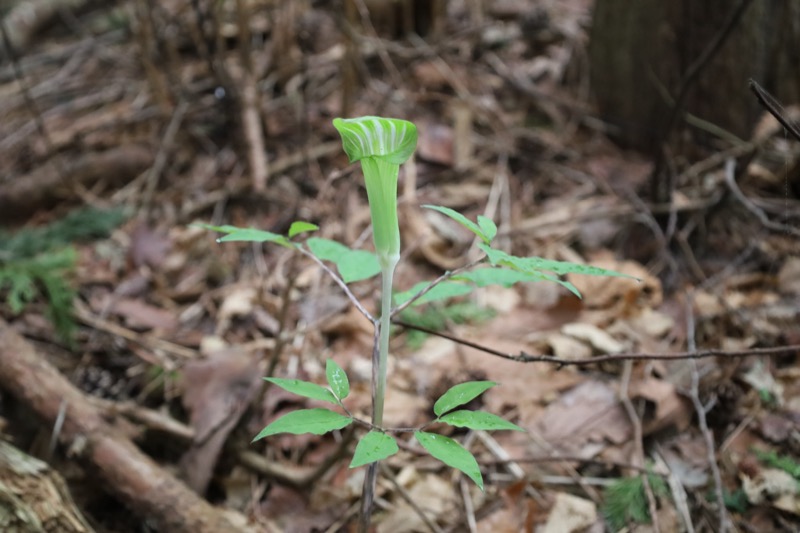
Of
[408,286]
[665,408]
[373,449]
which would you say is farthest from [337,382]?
[408,286]

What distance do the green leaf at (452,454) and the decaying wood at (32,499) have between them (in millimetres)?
1026

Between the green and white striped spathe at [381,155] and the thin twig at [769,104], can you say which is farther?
the thin twig at [769,104]

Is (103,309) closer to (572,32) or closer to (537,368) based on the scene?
(537,368)

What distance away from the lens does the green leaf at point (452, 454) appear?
0.94 metres

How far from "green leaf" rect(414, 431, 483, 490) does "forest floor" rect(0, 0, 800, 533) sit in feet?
1.62

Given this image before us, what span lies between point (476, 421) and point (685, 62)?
2713 millimetres

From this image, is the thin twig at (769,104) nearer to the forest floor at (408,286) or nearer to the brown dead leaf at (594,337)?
the forest floor at (408,286)

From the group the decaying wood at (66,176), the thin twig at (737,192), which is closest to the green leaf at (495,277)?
the thin twig at (737,192)

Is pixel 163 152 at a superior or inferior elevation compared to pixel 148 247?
superior

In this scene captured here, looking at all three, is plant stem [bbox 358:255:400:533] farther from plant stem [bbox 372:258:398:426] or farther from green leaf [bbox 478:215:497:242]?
green leaf [bbox 478:215:497:242]

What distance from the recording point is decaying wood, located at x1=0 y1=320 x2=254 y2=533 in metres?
1.51

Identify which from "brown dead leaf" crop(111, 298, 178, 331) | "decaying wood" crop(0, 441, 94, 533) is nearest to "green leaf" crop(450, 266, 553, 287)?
"decaying wood" crop(0, 441, 94, 533)

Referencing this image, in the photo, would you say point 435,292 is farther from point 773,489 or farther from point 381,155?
point 773,489

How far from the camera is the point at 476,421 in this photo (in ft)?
3.41
